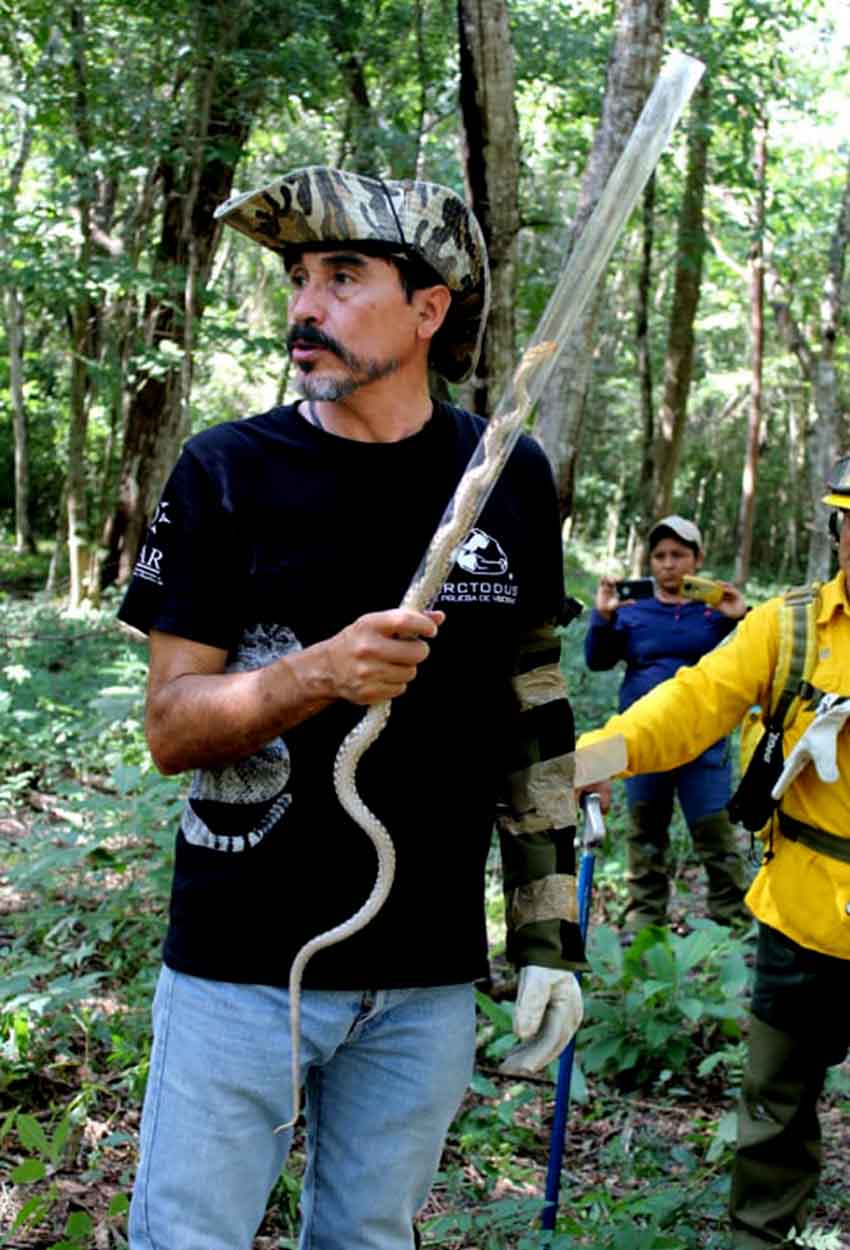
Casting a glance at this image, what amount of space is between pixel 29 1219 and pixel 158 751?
5.51 ft

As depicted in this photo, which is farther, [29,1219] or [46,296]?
[46,296]

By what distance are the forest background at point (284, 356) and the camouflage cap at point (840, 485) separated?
180 cm

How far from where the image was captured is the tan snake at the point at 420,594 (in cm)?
196

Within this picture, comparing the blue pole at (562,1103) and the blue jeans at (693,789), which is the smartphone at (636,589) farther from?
the blue pole at (562,1103)

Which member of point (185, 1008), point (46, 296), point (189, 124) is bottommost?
point (185, 1008)

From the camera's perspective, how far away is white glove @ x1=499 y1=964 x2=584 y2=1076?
2357 millimetres

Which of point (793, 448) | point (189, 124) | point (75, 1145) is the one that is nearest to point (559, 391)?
point (75, 1145)

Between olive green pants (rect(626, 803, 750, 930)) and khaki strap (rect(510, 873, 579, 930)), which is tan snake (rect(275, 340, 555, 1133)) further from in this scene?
olive green pants (rect(626, 803, 750, 930))

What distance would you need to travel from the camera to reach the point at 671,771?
6703 millimetres

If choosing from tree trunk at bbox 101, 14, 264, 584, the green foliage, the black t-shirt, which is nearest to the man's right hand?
the black t-shirt

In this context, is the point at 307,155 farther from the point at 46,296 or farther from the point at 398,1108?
the point at 398,1108

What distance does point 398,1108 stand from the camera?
2.20 meters

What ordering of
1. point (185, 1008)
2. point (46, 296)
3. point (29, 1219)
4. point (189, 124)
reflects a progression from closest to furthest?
point (185, 1008)
point (29, 1219)
point (189, 124)
point (46, 296)

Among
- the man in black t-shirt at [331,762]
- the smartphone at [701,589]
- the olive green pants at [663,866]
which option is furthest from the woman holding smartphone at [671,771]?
the man in black t-shirt at [331,762]
